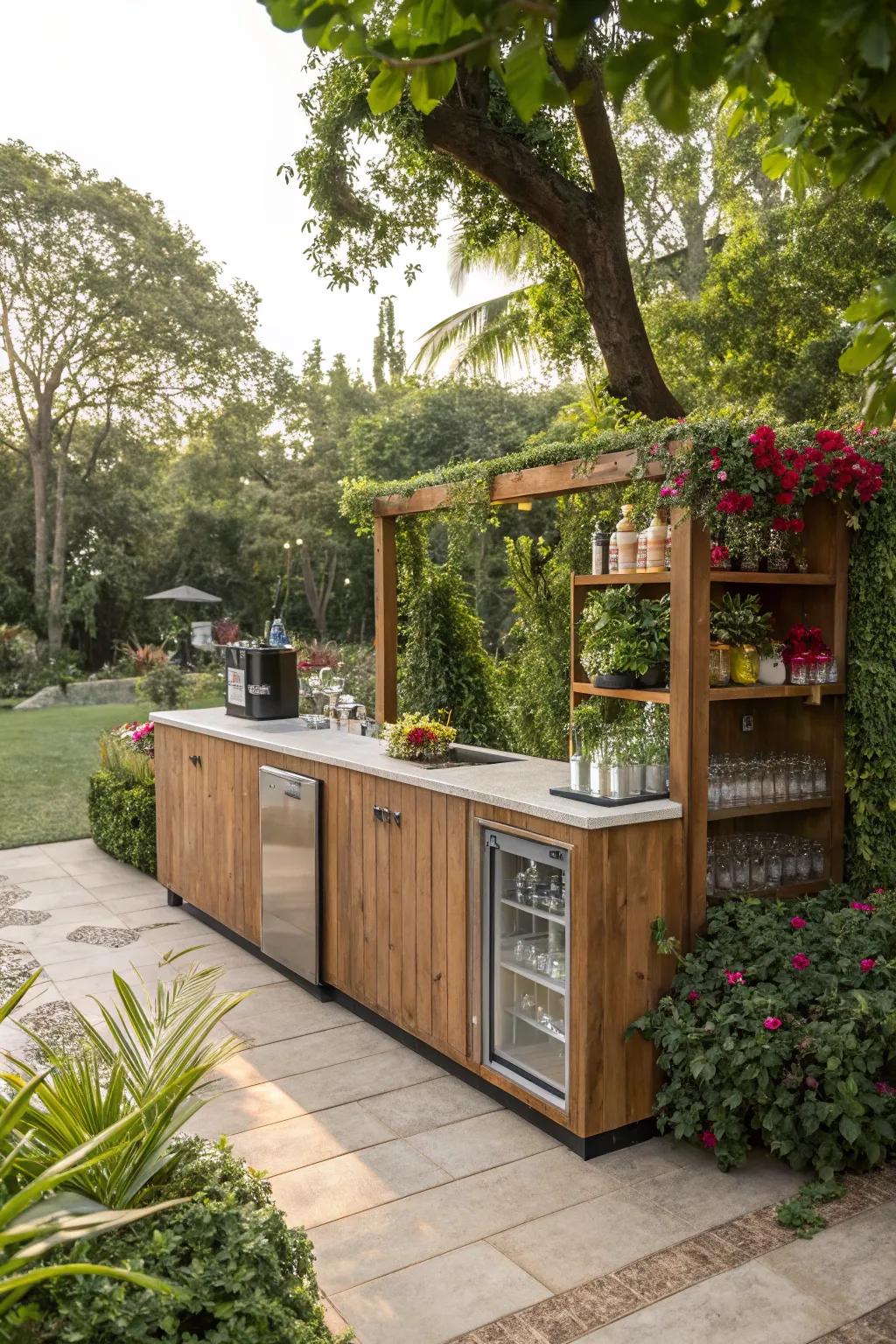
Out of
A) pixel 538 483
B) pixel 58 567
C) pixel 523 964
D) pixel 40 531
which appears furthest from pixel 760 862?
pixel 40 531

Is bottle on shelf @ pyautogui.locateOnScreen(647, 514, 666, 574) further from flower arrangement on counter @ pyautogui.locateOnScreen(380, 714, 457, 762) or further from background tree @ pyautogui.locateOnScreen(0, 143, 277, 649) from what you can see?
background tree @ pyautogui.locateOnScreen(0, 143, 277, 649)

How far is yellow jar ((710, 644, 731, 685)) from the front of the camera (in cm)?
383

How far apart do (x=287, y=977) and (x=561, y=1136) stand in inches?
76.7

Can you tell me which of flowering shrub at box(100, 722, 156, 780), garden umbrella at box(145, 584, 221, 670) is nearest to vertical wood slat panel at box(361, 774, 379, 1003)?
flowering shrub at box(100, 722, 156, 780)

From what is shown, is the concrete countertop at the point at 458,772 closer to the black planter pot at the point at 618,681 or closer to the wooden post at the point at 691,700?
the wooden post at the point at 691,700

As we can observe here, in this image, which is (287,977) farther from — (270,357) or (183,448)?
(183,448)

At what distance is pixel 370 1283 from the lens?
2.68m

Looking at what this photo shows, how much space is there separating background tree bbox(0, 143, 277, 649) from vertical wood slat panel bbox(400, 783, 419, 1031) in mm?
15985

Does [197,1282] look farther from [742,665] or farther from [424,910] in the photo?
[742,665]

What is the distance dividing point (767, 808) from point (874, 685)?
2.01ft

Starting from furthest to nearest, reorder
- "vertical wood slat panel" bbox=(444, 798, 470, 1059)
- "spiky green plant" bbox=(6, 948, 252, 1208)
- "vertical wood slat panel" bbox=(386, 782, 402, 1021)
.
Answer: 1. "vertical wood slat panel" bbox=(386, 782, 402, 1021)
2. "vertical wood slat panel" bbox=(444, 798, 470, 1059)
3. "spiky green plant" bbox=(6, 948, 252, 1208)

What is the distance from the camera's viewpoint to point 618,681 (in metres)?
4.03

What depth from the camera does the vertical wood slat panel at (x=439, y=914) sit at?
3844mm

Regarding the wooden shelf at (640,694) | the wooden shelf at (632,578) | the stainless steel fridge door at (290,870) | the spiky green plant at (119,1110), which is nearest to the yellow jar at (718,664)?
the wooden shelf at (640,694)
